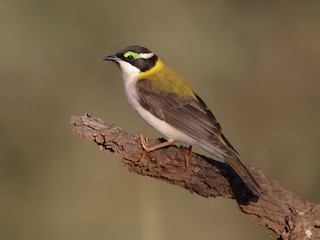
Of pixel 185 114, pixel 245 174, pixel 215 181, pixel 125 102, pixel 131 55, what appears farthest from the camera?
pixel 125 102

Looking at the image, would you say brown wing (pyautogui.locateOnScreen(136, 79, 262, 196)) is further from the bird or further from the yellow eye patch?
the yellow eye patch

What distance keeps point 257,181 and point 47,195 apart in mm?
3110

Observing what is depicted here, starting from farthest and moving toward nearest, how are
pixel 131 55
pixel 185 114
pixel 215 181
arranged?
1. pixel 131 55
2. pixel 185 114
3. pixel 215 181

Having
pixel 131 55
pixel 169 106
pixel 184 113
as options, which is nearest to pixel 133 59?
pixel 131 55

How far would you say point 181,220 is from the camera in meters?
8.42

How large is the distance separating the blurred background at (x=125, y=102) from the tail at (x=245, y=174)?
925 mm

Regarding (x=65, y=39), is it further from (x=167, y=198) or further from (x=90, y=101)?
(x=167, y=198)

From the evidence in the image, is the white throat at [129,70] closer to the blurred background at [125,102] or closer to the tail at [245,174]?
the blurred background at [125,102]

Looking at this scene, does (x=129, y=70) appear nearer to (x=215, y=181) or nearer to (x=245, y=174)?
(x=215, y=181)

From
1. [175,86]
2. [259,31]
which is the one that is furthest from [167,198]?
[259,31]

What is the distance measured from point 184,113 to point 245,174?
102cm

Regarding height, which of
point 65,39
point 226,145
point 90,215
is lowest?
point 90,215

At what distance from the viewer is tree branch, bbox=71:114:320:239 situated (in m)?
6.12

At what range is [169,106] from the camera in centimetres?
707
